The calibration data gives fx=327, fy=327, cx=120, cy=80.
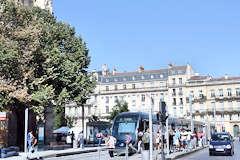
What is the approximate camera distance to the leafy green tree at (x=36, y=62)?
2420 cm

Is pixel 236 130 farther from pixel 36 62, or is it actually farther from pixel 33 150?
pixel 33 150

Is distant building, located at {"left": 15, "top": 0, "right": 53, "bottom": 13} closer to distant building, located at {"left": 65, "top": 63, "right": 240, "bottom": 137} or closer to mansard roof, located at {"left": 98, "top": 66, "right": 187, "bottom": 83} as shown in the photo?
distant building, located at {"left": 65, "top": 63, "right": 240, "bottom": 137}

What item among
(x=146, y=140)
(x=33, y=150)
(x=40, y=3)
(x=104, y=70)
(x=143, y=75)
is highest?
(x=40, y=3)

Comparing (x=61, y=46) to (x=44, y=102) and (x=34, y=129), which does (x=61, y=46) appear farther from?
(x=34, y=129)

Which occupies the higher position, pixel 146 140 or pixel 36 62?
pixel 36 62

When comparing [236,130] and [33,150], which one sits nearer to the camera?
[33,150]

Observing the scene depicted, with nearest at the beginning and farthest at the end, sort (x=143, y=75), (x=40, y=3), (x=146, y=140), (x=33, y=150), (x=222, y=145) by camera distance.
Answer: (x=146, y=140), (x=222, y=145), (x=33, y=150), (x=40, y=3), (x=143, y=75)

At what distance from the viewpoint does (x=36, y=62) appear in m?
28.1

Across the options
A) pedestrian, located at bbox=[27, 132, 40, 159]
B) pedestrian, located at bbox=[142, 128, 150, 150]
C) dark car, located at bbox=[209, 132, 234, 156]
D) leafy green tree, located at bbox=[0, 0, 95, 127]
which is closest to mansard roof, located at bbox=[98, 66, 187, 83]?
leafy green tree, located at bbox=[0, 0, 95, 127]

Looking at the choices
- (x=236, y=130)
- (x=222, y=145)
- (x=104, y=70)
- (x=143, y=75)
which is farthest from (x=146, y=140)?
(x=104, y=70)

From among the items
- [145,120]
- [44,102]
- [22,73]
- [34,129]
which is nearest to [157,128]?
[145,120]

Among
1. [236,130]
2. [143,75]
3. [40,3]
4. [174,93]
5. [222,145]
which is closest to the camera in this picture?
[222,145]

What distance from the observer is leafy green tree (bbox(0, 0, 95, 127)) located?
24.2 meters

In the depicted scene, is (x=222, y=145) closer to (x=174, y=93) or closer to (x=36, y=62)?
(x=36, y=62)
